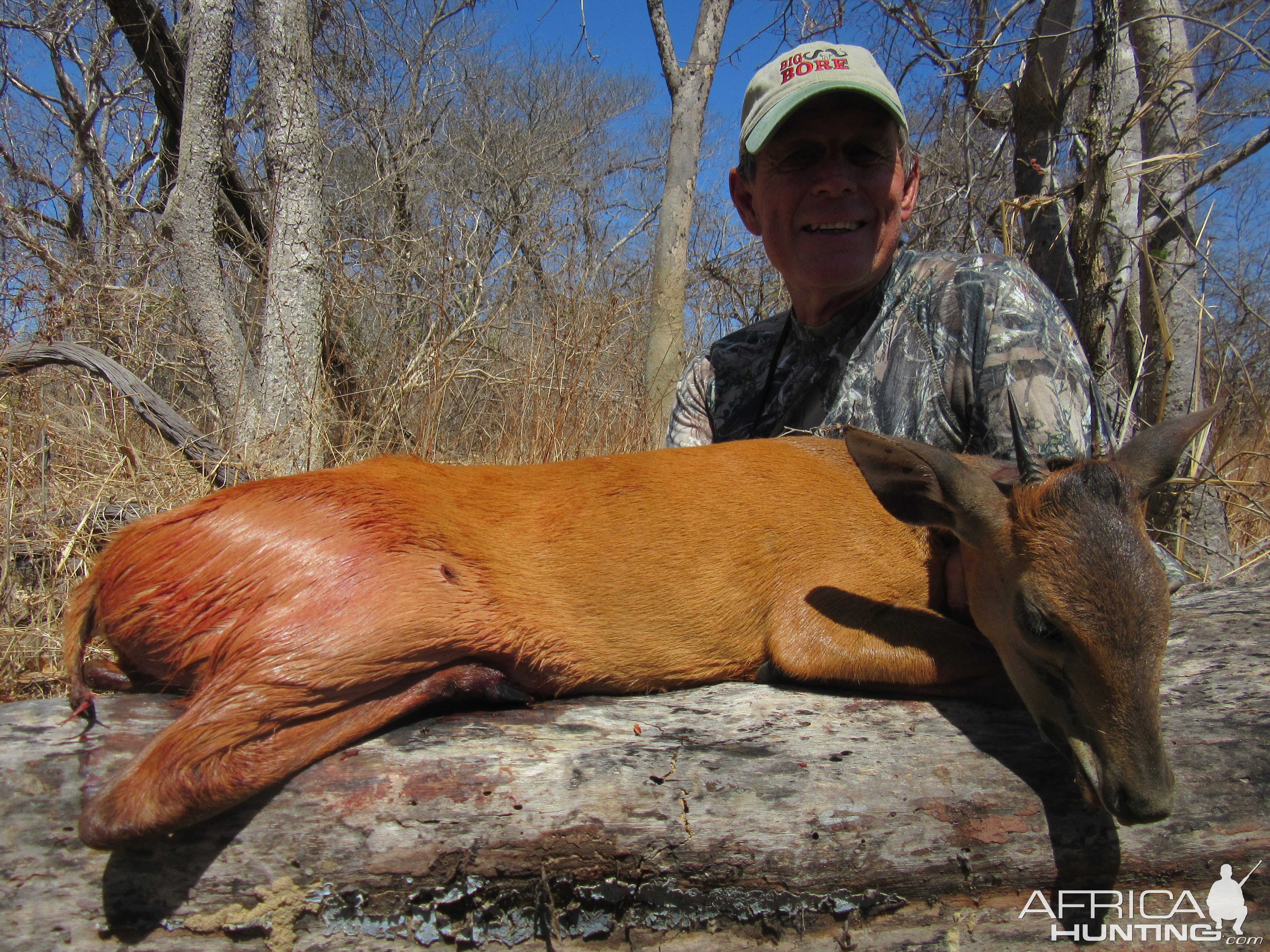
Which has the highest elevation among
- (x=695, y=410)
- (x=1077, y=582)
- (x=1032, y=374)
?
(x=695, y=410)

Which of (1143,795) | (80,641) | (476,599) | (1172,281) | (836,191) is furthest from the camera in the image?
(1172,281)

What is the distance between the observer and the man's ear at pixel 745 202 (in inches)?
156

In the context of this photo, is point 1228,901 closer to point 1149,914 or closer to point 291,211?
point 1149,914

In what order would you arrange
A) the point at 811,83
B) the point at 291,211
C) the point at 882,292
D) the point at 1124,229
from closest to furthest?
the point at 811,83 → the point at 882,292 → the point at 1124,229 → the point at 291,211

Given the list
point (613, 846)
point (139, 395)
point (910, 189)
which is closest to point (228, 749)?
point (613, 846)

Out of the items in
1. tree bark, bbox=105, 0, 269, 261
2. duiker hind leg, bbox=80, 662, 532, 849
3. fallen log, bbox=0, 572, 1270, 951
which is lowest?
fallen log, bbox=0, 572, 1270, 951

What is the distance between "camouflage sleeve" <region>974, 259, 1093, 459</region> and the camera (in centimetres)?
296

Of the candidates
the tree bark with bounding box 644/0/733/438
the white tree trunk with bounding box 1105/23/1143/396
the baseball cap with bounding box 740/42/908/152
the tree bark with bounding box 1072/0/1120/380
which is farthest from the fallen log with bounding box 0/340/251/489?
the tree bark with bounding box 644/0/733/438

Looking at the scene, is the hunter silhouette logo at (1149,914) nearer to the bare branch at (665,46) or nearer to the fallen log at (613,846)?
the fallen log at (613,846)

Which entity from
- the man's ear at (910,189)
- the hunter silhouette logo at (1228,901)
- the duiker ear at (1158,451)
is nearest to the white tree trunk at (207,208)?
the man's ear at (910,189)

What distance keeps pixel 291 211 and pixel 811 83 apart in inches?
154

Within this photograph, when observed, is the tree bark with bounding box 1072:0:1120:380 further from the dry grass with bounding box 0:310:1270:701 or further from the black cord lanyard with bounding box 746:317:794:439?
the black cord lanyard with bounding box 746:317:794:439

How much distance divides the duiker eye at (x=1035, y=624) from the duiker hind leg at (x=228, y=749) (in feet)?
5.23

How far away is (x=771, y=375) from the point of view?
4.09 metres
